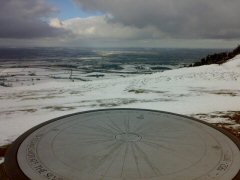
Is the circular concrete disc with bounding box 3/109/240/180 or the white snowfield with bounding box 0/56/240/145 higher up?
the circular concrete disc with bounding box 3/109/240/180

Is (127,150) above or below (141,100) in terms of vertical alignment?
above

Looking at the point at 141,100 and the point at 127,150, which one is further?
the point at 141,100

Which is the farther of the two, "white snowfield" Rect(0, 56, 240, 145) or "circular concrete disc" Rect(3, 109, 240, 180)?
"white snowfield" Rect(0, 56, 240, 145)

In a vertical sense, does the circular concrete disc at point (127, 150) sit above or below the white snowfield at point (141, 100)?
above

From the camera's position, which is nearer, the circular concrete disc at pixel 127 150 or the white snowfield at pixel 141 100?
the circular concrete disc at pixel 127 150

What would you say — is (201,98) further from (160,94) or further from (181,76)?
(181,76)

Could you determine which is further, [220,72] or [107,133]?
[220,72]

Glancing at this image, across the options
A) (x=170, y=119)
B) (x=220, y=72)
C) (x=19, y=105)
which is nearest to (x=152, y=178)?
(x=170, y=119)

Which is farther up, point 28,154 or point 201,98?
point 28,154
